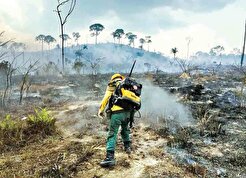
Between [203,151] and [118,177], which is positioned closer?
[118,177]

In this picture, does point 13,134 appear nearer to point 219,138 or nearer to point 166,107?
point 219,138

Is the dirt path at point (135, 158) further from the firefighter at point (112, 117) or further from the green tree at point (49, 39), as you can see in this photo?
the green tree at point (49, 39)

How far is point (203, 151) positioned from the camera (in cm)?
609

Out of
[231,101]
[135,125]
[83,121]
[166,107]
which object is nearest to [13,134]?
[83,121]

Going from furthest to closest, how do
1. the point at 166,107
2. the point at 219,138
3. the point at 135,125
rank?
the point at 166,107 → the point at 135,125 → the point at 219,138

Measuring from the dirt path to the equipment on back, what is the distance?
0.99m

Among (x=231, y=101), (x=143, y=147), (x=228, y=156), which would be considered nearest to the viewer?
(x=228, y=156)

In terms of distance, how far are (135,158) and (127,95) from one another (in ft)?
4.05

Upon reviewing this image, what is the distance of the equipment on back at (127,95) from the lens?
516 centimetres

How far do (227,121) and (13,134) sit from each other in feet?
20.4

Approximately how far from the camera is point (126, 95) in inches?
203

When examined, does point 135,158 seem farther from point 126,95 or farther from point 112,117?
point 126,95

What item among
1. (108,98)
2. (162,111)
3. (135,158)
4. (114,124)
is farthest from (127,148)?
(162,111)

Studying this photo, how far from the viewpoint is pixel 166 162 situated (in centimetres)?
532
